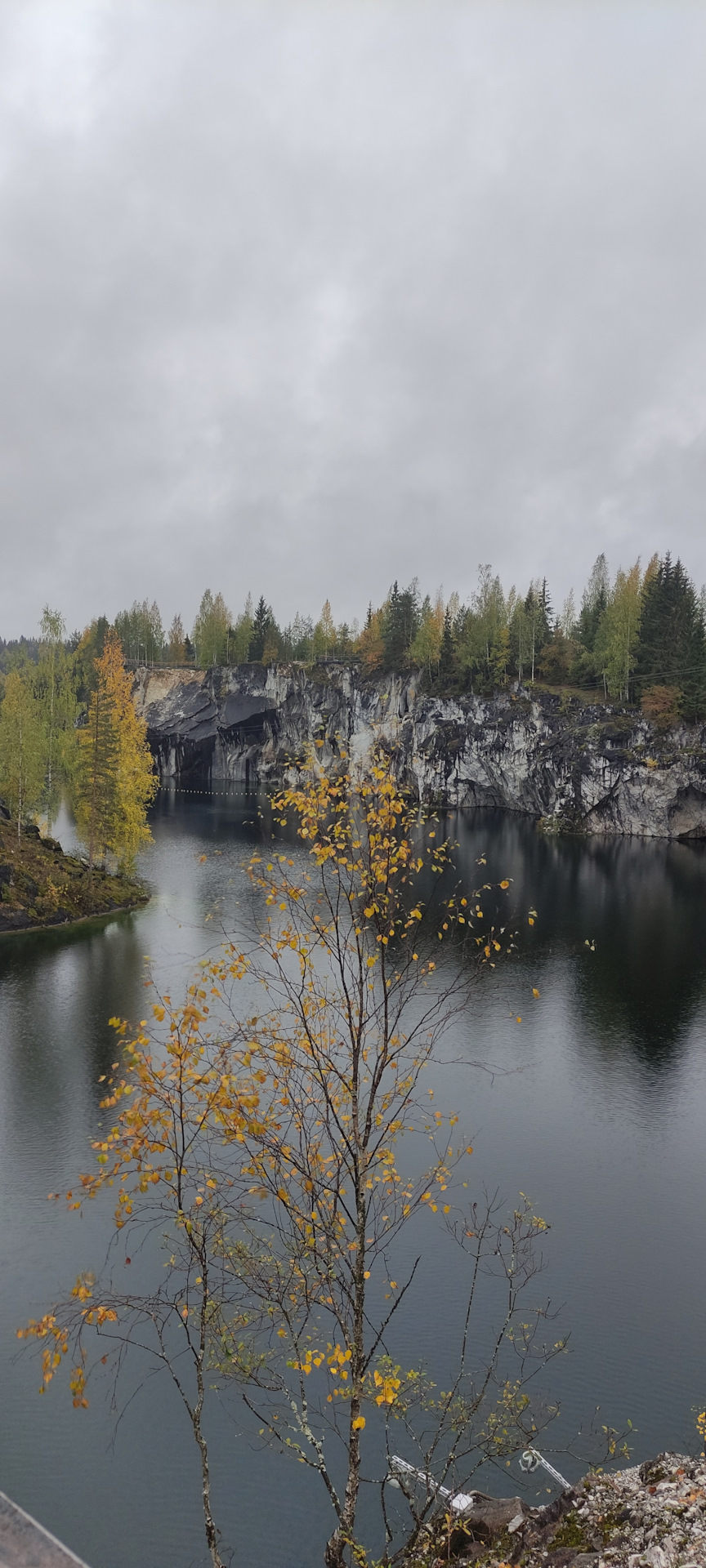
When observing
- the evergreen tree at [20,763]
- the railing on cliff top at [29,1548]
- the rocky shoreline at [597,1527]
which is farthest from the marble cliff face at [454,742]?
the railing on cliff top at [29,1548]

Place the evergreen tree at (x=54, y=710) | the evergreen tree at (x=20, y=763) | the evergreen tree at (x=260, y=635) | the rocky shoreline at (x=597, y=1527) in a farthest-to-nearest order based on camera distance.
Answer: the evergreen tree at (x=260, y=635), the evergreen tree at (x=54, y=710), the evergreen tree at (x=20, y=763), the rocky shoreline at (x=597, y=1527)

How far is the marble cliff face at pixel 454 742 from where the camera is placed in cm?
8744

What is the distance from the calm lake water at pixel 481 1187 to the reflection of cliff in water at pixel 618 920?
20 cm

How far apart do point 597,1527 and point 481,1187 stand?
1132 centimetres

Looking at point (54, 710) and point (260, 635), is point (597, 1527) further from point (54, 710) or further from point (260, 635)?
point (260, 635)

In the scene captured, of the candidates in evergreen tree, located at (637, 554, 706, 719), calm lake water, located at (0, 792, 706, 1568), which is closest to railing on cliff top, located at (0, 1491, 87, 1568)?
calm lake water, located at (0, 792, 706, 1568)

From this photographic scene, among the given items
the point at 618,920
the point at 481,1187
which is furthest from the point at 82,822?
the point at 481,1187

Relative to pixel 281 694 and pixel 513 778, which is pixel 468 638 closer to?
pixel 513 778

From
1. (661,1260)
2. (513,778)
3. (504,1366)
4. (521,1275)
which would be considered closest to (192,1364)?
(504,1366)

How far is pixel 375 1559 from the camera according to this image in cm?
1176

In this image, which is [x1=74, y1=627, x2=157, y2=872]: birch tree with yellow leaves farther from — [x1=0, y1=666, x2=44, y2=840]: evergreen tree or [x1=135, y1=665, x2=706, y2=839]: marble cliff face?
[x1=135, y1=665, x2=706, y2=839]: marble cliff face

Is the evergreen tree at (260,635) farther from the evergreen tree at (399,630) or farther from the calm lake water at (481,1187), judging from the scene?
the calm lake water at (481,1187)

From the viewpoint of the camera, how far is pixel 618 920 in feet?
161

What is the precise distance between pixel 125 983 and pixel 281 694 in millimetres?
101790
